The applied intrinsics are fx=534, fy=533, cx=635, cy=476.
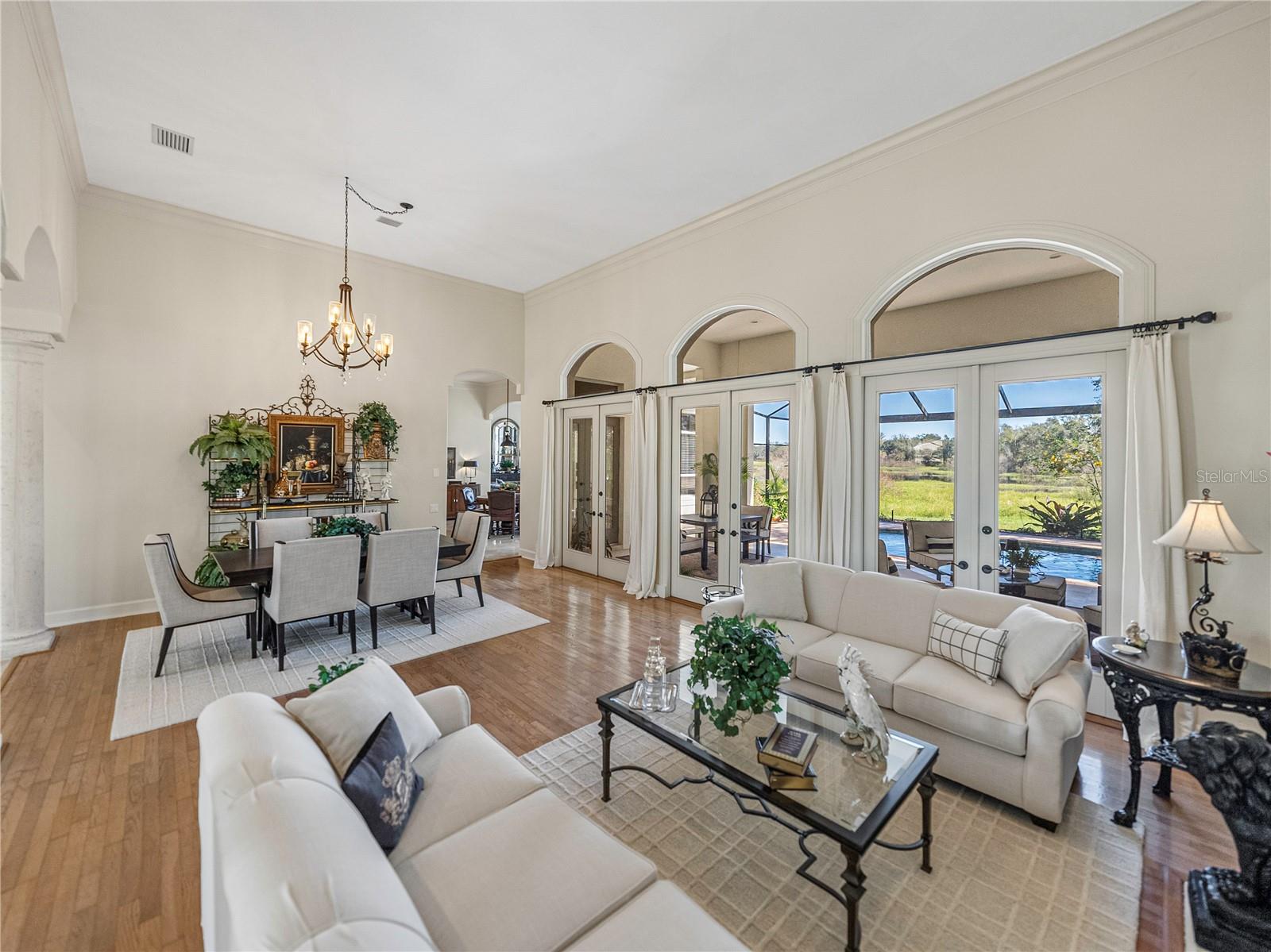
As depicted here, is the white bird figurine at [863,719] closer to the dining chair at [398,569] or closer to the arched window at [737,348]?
the arched window at [737,348]

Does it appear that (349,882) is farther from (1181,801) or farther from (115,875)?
(1181,801)

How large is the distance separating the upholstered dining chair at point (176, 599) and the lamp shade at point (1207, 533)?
18.8ft

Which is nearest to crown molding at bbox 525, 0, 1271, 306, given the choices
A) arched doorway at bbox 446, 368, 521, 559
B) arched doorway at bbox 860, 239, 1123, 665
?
arched doorway at bbox 860, 239, 1123, 665

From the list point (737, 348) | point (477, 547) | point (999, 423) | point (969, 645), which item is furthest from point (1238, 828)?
point (477, 547)

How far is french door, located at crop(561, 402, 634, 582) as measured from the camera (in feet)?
21.9

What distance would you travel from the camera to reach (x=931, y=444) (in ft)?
13.1

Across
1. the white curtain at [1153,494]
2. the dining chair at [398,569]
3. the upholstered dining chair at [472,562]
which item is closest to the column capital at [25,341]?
the dining chair at [398,569]

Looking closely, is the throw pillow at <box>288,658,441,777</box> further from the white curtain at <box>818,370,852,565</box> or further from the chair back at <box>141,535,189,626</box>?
the white curtain at <box>818,370,852,565</box>

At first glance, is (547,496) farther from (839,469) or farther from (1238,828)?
(1238,828)

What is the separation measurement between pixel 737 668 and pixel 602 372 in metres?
5.60

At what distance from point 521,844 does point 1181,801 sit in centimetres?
308

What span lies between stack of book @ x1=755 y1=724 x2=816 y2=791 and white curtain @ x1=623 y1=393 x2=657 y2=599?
152 inches

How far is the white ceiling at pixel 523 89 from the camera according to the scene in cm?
296

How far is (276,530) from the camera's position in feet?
16.7
